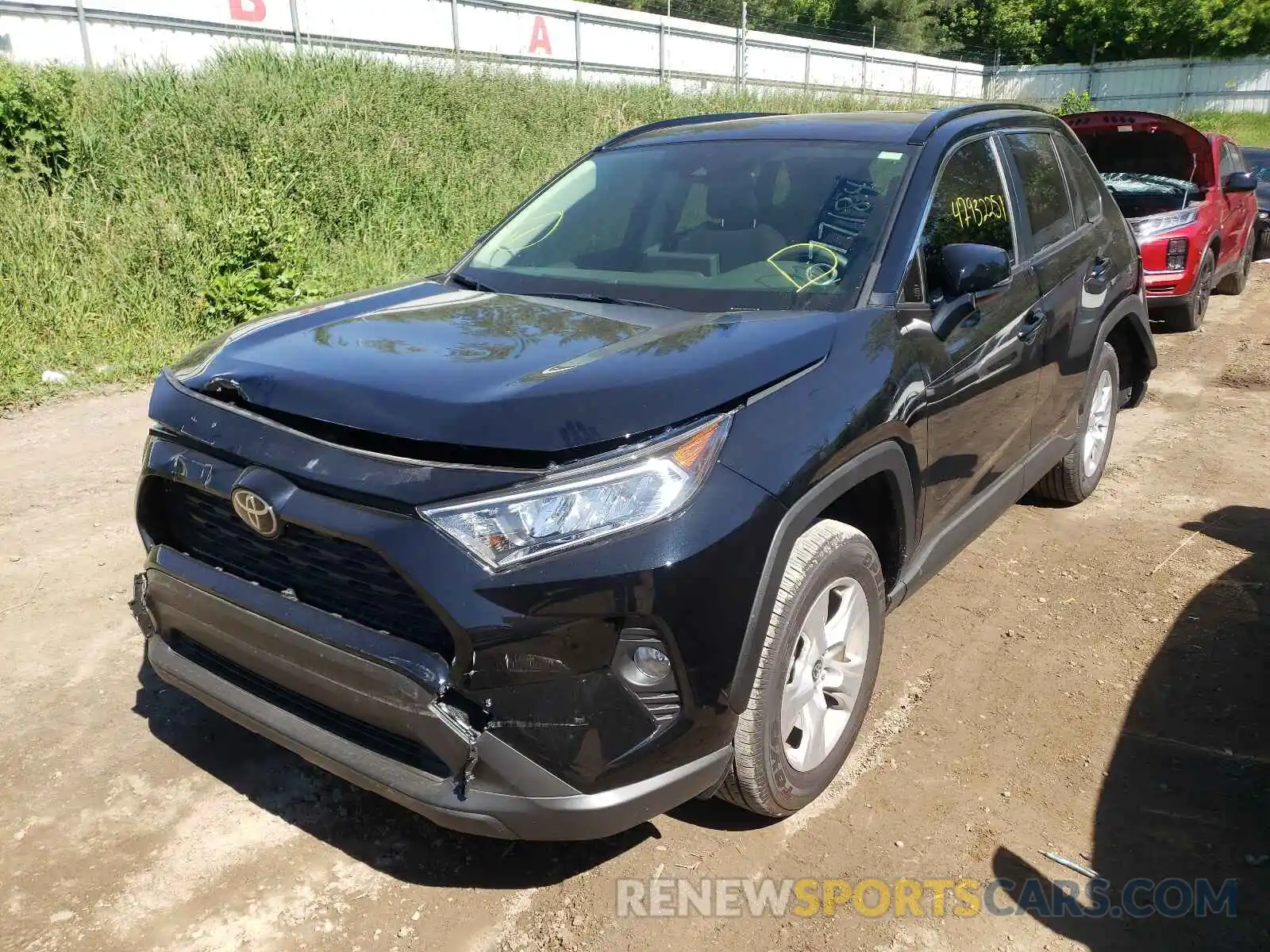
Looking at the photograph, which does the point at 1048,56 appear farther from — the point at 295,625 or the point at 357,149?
the point at 295,625

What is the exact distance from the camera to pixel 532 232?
3762 mm

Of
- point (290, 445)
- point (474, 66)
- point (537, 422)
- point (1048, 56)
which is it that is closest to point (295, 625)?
point (290, 445)

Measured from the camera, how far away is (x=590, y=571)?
2.03 meters

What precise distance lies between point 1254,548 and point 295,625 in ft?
13.8

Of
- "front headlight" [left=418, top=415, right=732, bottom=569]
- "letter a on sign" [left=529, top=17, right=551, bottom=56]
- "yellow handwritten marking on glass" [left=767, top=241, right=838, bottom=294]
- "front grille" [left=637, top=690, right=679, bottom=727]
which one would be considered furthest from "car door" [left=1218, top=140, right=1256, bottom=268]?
"letter a on sign" [left=529, top=17, right=551, bottom=56]

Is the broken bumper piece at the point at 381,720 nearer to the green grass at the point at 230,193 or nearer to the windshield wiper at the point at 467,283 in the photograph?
the windshield wiper at the point at 467,283

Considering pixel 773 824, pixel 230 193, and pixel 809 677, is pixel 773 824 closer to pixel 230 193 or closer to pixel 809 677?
pixel 809 677

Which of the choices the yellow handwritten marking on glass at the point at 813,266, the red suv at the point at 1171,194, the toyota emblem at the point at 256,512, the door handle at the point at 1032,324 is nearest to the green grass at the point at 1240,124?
the red suv at the point at 1171,194

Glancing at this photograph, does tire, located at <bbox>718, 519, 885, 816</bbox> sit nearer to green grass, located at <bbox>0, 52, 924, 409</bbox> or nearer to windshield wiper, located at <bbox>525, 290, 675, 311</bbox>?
windshield wiper, located at <bbox>525, 290, 675, 311</bbox>

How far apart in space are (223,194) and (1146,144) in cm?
838

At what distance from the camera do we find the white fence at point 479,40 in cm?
1437

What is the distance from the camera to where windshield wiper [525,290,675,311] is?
120 inches

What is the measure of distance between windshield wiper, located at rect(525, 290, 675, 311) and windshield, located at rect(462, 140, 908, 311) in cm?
1

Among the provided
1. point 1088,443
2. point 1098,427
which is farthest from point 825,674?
point 1098,427
